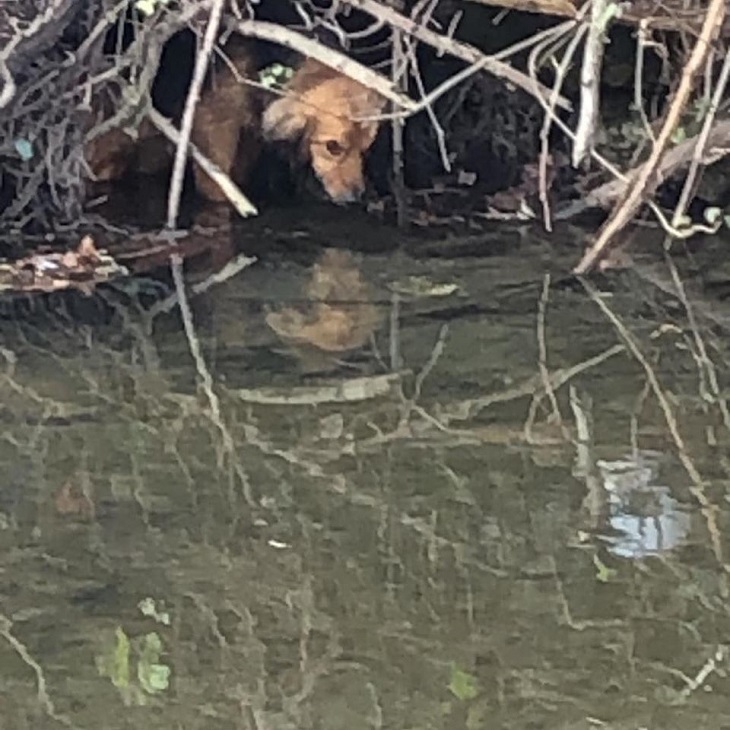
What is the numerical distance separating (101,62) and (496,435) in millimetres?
1870

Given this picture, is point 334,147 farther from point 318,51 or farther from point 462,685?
point 462,685

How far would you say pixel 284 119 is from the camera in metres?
4.22

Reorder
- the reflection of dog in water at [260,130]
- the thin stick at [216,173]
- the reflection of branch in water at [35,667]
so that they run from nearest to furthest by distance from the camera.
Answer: the reflection of branch in water at [35,667] → the thin stick at [216,173] → the reflection of dog in water at [260,130]

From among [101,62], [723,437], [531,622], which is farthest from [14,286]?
[531,622]

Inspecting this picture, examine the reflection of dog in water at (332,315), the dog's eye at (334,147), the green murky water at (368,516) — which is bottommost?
the dog's eye at (334,147)

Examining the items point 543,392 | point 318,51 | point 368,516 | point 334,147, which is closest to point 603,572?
point 368,516

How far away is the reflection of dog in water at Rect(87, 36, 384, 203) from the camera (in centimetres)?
411

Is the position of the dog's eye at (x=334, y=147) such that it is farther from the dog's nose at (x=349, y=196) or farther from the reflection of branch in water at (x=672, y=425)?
the reflection of branch in water at (x=672, y=425)

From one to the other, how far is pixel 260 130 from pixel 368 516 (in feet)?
7.54

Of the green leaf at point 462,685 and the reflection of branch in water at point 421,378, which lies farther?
the reflection of branch in water at point 421,378

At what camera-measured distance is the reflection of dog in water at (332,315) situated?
2.95 m

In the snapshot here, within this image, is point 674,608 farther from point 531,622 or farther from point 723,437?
point 723,437

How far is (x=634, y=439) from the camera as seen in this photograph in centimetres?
240

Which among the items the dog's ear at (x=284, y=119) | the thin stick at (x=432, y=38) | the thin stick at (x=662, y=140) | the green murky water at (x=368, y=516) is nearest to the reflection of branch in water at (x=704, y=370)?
the green murky water at (x=368, y=516)
